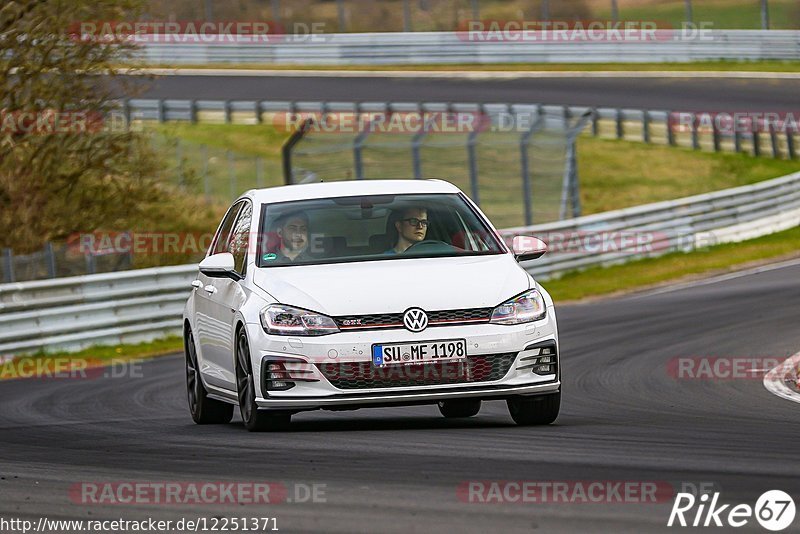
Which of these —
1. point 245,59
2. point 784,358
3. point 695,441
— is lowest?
point 245,59

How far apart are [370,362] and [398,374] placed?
172mm

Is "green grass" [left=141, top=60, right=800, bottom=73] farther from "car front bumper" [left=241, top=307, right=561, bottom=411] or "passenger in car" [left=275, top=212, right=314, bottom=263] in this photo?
"car front bumper" [left=241, top=307, right=561, bottom=411]

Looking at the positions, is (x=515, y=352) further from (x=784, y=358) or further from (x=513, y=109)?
(x=513, y=109)

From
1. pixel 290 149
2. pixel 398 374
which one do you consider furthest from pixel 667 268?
pixel 398 374

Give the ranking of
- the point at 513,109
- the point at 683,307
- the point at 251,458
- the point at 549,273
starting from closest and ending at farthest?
1. the point at 251,458
2. the point at 683,307
3. the point at 549,273
4. the point at 513,109

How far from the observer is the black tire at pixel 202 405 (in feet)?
37.8

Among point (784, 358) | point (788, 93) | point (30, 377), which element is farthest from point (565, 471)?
point (788, 93)

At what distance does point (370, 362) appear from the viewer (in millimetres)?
9406

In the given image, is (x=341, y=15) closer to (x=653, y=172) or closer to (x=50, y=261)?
(x=653, y=172)

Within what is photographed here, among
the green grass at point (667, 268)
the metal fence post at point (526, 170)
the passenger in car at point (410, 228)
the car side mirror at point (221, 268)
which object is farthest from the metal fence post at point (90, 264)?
the passenger in car at point (410, 228)

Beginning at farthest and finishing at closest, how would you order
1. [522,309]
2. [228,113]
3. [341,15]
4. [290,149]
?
[341,15]
[228,113]
[290,149]
[522,309]

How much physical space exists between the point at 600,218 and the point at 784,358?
12727mm

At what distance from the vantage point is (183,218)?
30.5 m

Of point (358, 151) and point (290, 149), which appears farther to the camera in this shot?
point (290, 149)
